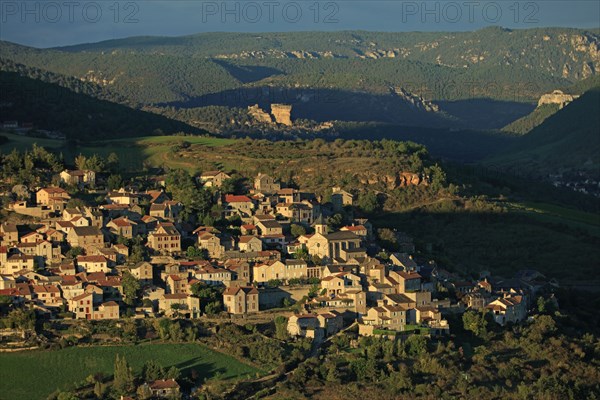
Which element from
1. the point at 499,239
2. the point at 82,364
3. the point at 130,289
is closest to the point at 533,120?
the point at 499,239

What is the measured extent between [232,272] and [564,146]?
9367 cm

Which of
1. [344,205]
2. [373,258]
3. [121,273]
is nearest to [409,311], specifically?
[373,258]

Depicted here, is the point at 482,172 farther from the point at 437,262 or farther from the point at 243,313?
the point at 243,313

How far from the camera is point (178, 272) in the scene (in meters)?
50.7

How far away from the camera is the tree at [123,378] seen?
138 feet

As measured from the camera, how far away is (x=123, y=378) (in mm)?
42469

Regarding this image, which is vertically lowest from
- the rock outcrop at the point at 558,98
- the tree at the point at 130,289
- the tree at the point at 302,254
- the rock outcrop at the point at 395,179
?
the tree at the point at 130,289

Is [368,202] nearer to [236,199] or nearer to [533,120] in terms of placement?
[236,199]

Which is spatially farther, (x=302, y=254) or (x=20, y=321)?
(x=302, y=254)

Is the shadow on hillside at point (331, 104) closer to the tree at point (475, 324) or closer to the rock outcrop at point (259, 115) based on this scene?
the rock outcrop at point (259, 115)

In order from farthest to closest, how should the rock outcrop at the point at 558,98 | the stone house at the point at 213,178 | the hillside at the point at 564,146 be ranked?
the rock outcrop at the point at 558,98 < the hillside at the point at 564,146 < the stone house at the point at 213,178

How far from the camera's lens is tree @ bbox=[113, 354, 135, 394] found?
42.2m

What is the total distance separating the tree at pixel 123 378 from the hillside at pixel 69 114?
3823 centimetres

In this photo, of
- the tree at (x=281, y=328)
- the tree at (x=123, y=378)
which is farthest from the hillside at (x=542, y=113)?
the tree at (x=123, y=378)
